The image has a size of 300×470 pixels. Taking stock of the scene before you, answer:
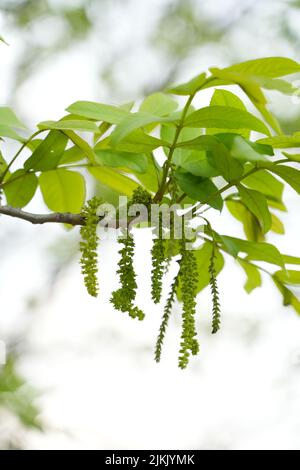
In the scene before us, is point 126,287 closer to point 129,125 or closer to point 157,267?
point 157,267

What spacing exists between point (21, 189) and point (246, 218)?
0.29m

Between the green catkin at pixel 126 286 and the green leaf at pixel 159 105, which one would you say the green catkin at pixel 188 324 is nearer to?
the green catkin at pixel 126 286

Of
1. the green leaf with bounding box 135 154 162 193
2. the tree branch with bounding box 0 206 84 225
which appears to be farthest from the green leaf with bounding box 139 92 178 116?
the tree branch with bounding box 0 206 84 225

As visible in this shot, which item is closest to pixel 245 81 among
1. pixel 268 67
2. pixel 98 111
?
pixel 268 67

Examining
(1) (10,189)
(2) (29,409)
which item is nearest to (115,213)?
(1) (10,189)

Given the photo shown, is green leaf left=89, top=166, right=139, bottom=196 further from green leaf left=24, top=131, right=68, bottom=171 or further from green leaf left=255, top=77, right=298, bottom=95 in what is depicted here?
green leaf left=255, top=77, right=298, bottom=95

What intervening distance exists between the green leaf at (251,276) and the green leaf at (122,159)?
0.29m

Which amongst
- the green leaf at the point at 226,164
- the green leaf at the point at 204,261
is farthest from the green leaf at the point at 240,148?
the green leaf at the point at 204,261

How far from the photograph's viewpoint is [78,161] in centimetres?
76

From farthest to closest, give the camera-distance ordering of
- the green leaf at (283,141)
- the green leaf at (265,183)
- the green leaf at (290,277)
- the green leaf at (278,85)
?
the green leaf at (290,277), the green leaf at (265,183), the green leaf at (283,141), the green leaf at (278,85)

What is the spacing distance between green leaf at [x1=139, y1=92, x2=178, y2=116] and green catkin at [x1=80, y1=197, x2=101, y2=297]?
16 cm

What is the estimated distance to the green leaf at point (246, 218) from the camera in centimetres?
88

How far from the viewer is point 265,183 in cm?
73

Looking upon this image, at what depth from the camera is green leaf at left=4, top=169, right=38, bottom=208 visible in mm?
756
